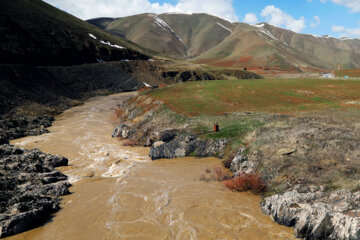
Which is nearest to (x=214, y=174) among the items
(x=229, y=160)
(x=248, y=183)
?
(x=229, y=160)

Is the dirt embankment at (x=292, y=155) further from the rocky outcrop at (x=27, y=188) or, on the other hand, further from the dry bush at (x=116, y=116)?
the dry bush at (x=116, y=116)

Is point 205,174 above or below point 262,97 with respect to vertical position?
below

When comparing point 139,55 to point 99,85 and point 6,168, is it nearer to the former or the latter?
point 99,85

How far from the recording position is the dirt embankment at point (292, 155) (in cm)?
1230

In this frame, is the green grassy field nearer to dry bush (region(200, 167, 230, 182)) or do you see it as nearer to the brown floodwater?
the brown floodwater

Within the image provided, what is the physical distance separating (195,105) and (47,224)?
→ 29421mm

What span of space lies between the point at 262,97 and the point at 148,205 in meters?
33.8

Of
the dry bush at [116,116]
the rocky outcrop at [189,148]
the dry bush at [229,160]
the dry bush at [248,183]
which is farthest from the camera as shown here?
the dry bush at [116,116]

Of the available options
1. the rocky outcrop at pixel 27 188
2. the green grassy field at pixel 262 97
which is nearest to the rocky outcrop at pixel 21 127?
the rocky outcrop at pixel 27 188

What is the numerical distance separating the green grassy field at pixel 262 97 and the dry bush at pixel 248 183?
17.2 m

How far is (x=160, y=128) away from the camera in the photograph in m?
31.9

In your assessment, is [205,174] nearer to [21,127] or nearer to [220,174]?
[220,174]

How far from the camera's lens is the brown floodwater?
1316 cm

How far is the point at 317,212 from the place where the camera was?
40.2ft
